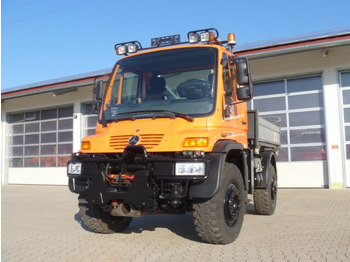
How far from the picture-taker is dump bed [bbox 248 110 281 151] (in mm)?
5902

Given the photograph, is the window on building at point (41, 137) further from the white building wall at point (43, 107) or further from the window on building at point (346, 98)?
the window on building at point (346, 98)

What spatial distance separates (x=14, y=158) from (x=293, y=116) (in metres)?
14.9

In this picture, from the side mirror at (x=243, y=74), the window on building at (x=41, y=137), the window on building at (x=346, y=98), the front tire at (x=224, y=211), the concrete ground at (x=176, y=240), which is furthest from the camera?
the window on building at (x=41, y=137)

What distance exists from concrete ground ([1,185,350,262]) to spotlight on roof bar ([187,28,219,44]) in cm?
290

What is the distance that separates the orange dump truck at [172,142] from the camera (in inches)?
168

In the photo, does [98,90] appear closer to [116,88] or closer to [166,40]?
[116,88]

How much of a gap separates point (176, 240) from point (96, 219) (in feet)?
4.02

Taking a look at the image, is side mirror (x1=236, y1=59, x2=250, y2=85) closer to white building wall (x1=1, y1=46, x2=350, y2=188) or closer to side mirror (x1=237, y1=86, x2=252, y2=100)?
side mirror (x1=237, y1=86, x2=252, y2=100)

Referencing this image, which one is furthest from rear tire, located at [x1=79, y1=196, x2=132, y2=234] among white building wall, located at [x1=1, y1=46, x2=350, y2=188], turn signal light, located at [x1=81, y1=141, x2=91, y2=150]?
white building wall, located at [x1=1, y1=46, x2=350, y2=188]

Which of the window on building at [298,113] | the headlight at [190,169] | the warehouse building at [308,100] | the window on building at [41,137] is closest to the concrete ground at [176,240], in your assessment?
the headlight at [190,169]

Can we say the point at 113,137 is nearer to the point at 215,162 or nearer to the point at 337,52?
the point at 215,162

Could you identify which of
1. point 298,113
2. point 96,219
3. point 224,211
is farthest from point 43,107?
point 224,211

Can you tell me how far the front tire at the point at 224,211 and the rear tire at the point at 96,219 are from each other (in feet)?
5.27

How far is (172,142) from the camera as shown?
437 cm
